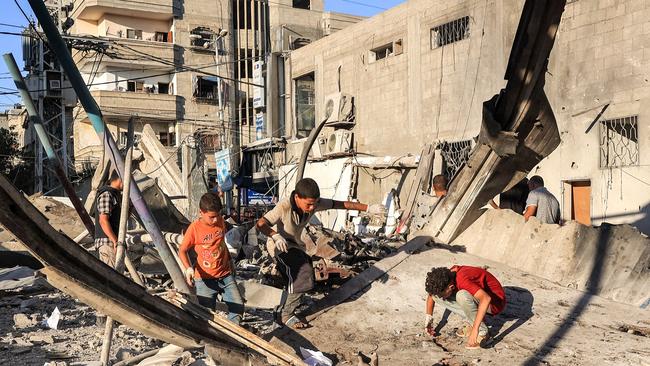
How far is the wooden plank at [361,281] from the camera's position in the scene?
6.45m

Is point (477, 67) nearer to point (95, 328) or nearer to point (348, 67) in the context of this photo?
point (348, 67)

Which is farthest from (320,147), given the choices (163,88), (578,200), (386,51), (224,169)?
(163,88)

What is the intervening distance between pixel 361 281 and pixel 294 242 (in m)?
1.26

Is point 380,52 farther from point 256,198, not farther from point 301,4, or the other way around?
point 301,4

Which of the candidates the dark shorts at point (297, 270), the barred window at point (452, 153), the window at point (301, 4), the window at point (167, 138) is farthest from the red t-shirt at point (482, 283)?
the window at point (301, 4)

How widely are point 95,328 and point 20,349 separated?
0.91 metres

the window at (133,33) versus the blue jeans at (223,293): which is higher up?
the window at (133,33)

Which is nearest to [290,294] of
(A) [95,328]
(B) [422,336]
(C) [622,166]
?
(B) [422,336]

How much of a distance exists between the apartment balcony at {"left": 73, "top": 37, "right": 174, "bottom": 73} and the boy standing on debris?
87.9 feet

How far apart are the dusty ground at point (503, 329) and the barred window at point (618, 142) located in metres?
7.36

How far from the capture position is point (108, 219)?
604cm

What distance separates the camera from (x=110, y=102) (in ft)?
103

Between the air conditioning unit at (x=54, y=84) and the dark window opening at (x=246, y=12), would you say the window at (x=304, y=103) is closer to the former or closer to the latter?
the dark window opening at (x=246, y=12)

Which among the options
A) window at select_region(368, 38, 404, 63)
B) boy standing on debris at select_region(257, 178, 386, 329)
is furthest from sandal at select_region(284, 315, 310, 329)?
window at select_region(368, 38, 404, 63)
